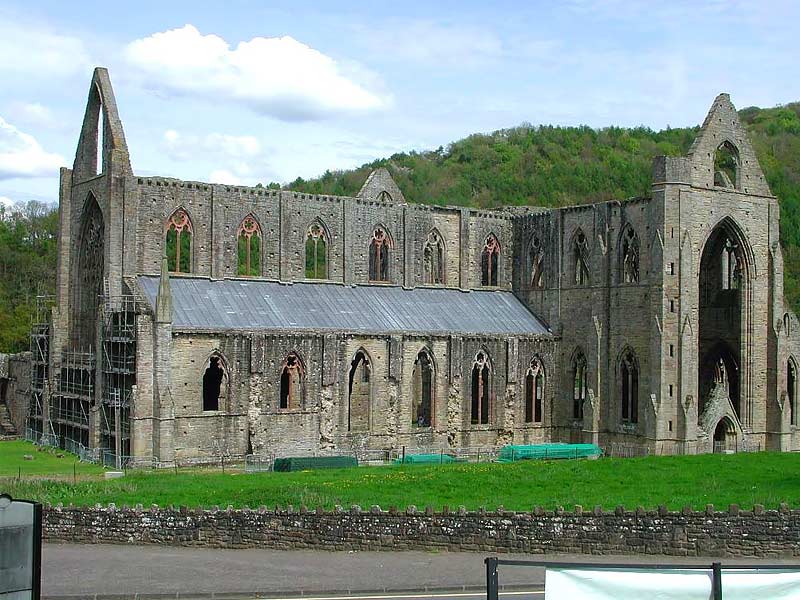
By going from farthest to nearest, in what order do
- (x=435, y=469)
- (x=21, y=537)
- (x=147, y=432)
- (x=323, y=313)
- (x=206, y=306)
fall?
(x=323, y=313) → (x=206, y=306) → (x=147, y=432) → (x=435, y=469) → (x=21, y=537)

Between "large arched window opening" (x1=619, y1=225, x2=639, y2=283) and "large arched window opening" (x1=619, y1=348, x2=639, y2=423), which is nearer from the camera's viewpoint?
"large arched window opening" (x1=619, y1=348, x2=639, y2=423)

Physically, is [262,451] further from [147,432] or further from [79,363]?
[79,363]

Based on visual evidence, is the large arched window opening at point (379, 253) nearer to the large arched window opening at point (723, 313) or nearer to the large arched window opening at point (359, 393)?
the large arched window opening at point (359, 393)

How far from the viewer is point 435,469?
38531 mm

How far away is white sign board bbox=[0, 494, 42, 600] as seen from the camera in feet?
31.1

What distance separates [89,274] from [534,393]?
22.2 metres

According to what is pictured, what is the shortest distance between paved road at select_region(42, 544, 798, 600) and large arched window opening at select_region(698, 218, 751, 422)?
29747 mm

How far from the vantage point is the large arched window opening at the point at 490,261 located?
5803 cm

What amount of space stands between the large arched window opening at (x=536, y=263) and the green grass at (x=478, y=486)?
18588 millimetres

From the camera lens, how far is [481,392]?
52125mm

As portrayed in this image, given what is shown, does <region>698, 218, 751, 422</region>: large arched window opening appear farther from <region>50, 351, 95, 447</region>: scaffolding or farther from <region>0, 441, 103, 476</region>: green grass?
<region>0, 441, 103, 476</region>: green grass

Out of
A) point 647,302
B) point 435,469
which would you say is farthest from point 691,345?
point 435,469

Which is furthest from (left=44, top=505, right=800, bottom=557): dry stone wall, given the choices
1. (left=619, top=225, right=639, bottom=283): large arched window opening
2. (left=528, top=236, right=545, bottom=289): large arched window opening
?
(left=528, top=236, right=545, bottom=289): large arched window opening

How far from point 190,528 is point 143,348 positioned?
1923 centimetres
